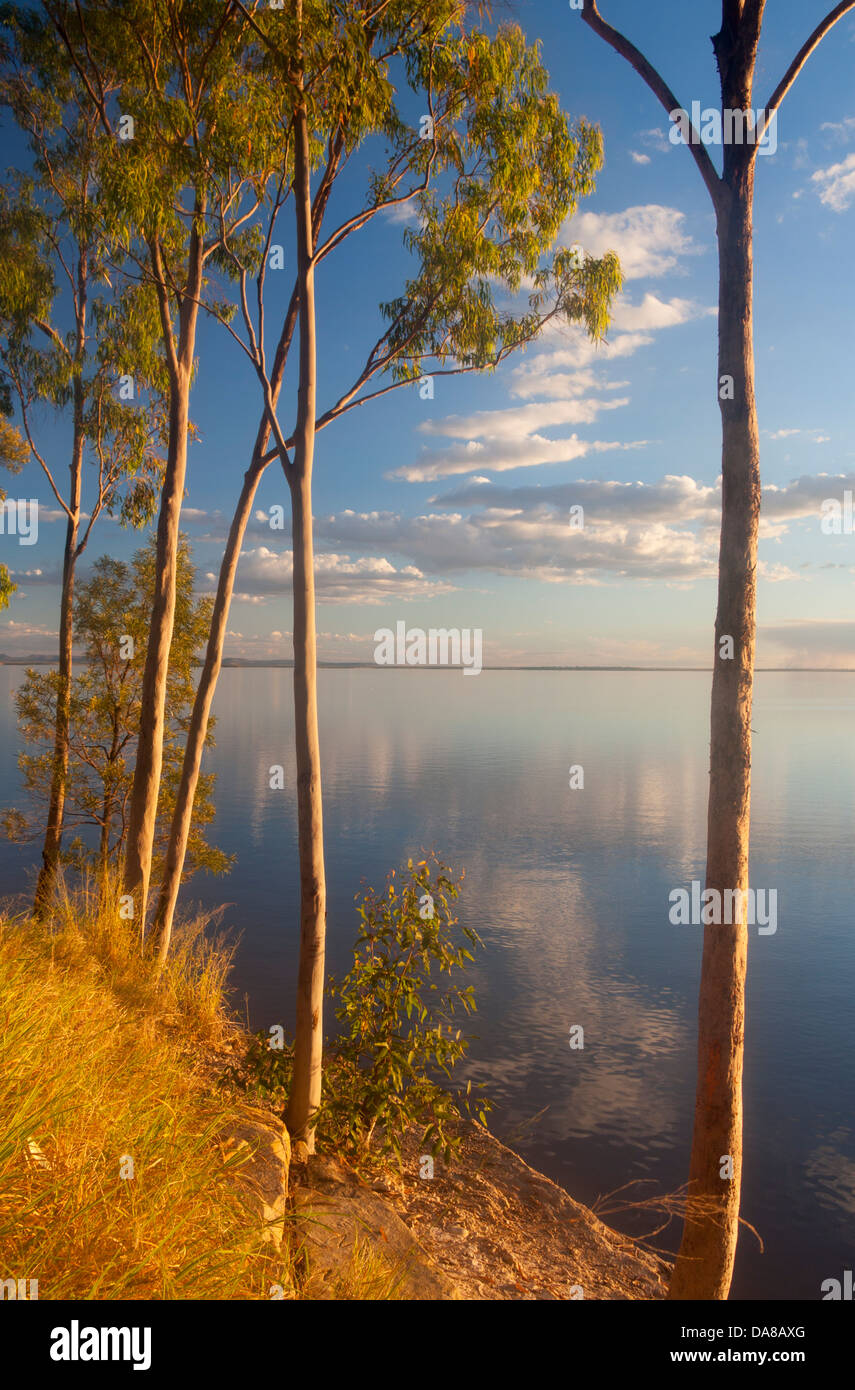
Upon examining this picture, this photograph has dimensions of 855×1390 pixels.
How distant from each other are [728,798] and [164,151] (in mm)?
8883

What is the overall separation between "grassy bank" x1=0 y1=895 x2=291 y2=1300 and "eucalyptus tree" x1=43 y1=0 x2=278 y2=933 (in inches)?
209

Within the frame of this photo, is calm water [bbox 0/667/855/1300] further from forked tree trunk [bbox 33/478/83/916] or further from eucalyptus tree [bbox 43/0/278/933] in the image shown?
eucalyptus tree [bbox 43/0/278/933]

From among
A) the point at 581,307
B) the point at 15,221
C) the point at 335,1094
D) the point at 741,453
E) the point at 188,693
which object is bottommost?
the point at 335,1094

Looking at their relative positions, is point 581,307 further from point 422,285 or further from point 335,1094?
point 335,1094

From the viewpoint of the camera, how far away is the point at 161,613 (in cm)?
992

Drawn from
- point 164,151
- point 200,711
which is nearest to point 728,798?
point 200,711

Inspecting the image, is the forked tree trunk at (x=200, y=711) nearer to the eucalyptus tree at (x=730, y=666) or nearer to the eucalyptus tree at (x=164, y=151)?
the eucalyptus tree at (x=164, y=151)

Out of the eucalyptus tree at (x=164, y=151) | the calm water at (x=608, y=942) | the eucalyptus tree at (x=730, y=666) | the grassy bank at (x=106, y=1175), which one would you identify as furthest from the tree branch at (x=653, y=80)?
the calm water at (x=608, y=942)

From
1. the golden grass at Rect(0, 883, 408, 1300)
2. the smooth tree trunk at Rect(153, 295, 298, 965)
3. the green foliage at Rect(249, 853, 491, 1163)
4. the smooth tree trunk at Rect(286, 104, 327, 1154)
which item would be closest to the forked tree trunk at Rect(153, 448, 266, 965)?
the smooth tree trunk at Rect(153, 295, 298, 965)

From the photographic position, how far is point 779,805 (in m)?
33.8

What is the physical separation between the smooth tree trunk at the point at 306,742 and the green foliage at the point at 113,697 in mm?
9078

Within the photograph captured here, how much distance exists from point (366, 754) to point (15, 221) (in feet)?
124

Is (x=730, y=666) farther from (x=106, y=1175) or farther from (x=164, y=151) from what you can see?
(x=164, y=151)
